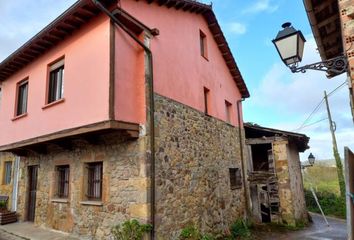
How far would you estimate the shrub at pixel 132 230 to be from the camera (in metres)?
6.19

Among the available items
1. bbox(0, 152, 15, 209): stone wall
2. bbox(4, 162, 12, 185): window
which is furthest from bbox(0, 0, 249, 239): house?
bbox(4, 162, 12, 185): window

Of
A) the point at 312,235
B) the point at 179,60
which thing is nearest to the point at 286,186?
the point at 312,235

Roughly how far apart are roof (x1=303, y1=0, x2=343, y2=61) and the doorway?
9.92 m

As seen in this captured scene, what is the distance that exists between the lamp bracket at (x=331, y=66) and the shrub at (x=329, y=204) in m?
15.3

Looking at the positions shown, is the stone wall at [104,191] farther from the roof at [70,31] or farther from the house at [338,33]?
the house at [338,33]

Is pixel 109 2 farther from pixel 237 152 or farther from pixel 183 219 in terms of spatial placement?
pixel 237 152

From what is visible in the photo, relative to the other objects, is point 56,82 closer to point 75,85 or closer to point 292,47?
point 75,85

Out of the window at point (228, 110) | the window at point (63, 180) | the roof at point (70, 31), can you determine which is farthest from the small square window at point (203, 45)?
the window at point (63, 180)

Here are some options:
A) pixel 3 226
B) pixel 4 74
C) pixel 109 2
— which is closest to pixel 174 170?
pixel 109 2

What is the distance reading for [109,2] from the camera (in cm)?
688

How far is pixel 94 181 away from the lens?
7.84 m

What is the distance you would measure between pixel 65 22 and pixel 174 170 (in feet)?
15.9

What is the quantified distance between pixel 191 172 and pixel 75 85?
4109 mm

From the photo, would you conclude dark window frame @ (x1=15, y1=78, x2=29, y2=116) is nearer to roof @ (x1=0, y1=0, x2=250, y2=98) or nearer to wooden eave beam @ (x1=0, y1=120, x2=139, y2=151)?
roof @ (x1=0, y1=0, x2=250, y2=98)
